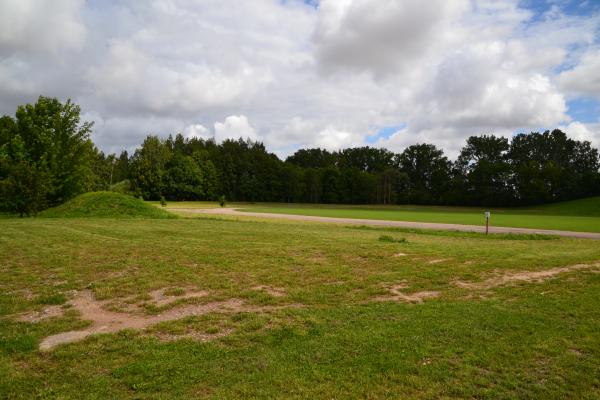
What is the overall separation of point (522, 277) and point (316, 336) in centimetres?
715

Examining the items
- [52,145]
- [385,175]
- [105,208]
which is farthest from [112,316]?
[385,175]

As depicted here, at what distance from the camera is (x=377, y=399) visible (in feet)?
14.6

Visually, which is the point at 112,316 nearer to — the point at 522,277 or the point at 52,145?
the point at 522,277

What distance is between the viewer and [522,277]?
10625mm

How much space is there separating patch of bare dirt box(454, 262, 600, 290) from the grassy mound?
27514mm

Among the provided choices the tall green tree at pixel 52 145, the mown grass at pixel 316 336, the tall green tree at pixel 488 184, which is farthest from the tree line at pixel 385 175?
the mown grass at pixel 316 336

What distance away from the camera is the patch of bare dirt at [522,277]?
32.0ft

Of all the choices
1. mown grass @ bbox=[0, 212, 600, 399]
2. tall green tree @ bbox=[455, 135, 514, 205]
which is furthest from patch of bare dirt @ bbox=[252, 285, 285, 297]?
tall green tree @ bbox=[455, 135, 514, 205]

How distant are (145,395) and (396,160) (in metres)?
129

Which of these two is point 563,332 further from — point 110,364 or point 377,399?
point 110,364

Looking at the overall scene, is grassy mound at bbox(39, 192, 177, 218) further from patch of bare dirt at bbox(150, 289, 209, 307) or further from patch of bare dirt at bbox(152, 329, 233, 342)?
patch of bare dirt at bbox(152, 329, 233, 342)

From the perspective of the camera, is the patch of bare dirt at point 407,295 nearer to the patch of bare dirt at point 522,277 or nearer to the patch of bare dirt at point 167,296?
the patch of bare dirt at point 522,277

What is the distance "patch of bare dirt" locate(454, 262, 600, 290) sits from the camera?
384 inches

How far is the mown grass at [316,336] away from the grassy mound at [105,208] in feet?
65.8
